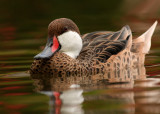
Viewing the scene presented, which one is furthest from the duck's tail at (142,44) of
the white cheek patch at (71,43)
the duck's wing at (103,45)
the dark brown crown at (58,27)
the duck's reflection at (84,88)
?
the dark brown crown at (58,27)

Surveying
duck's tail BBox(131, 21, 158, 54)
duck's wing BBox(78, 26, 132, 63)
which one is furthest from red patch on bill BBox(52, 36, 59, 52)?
duck's tail BBox(131, 21, 158, 54)

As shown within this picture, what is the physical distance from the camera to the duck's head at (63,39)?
355 inches

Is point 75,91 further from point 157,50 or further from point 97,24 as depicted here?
point 97,24

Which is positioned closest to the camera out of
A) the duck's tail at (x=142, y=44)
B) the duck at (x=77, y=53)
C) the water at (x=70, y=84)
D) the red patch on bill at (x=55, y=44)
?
the water at (x=70, y=84)

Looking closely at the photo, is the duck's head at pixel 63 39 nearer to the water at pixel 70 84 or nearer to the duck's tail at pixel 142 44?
the water at pixel 70 84

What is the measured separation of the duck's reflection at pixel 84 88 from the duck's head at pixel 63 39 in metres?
0.56

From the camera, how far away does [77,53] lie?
9.27 meters

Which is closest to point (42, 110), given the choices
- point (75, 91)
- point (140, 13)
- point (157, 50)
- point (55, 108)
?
point (55, 108)

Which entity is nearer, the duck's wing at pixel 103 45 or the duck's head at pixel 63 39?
the duck's head at pixel 63 39

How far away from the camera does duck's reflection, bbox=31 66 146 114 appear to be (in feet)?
21.6

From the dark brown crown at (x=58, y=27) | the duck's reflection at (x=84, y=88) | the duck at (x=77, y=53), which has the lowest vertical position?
the duck's reflection at (x=84, y=88)

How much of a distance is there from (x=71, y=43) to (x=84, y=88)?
1674 mm

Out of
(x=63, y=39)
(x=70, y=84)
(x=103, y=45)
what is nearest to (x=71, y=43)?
(x=63, y=39)

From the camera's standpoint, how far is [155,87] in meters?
7.53
